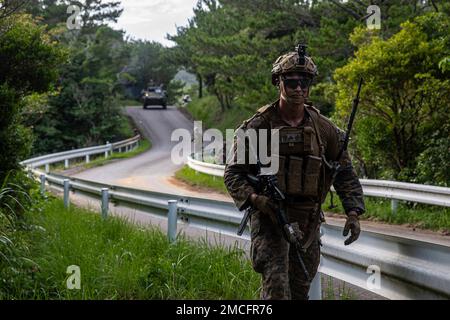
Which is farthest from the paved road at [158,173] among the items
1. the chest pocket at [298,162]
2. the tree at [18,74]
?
the tree at [18,74]

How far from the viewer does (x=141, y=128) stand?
154 feet

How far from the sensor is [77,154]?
1125 inches

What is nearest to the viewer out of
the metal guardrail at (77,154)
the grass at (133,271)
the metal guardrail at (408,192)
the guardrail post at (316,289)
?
the guardrail post at (316,289)

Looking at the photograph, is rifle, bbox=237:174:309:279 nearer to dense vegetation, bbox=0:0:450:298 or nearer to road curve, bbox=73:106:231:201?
dense vegetation, bbox=0:0:450:298

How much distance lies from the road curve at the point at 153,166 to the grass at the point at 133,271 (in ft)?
26.9

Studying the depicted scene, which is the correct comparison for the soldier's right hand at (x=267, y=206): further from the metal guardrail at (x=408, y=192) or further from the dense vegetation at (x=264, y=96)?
the metal guardrail at (x=408, y=192)

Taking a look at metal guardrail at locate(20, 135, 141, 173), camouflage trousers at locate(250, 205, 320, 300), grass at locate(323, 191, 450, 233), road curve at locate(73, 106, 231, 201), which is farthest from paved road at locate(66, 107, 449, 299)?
metal guardrail at locate(20, 135, 141, 173)

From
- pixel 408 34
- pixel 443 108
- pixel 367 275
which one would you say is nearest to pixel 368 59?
pixel 408 34

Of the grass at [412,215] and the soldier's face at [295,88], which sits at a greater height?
the soldier's face at [295,88]

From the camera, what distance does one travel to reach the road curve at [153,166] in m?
18.8

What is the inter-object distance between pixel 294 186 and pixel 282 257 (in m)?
0.48

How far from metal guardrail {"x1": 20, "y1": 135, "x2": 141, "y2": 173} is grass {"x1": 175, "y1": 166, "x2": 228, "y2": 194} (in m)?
5.14

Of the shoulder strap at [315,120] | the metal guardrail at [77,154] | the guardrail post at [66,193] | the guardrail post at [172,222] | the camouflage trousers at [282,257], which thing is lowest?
the metal guardrail at [77,154]

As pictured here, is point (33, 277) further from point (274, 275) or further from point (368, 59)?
point (368, 59)
